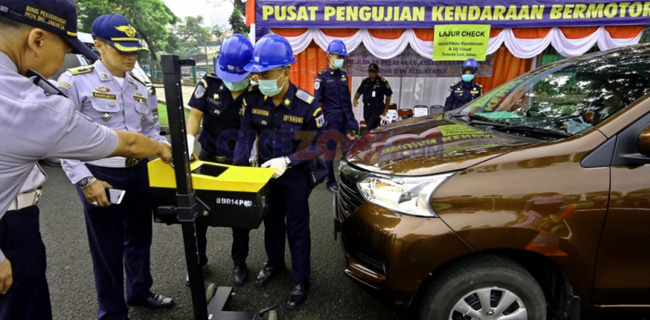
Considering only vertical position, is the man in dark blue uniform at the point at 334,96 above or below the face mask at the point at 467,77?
below

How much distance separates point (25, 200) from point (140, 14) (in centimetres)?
3030

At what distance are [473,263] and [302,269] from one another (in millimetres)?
1165

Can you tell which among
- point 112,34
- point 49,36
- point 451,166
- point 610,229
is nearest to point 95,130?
point 49,36

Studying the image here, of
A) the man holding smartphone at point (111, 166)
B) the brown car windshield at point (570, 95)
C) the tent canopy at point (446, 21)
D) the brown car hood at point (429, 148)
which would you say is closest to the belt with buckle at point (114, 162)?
the man holding smartphone at point (111, 166)

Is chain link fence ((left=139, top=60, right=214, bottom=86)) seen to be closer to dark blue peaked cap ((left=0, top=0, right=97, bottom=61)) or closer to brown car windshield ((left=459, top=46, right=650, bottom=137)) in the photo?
brown car windshield ((left=459, top=46, right=650, bottom=137))

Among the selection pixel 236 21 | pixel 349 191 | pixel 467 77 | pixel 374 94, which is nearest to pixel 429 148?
pixel 349 191

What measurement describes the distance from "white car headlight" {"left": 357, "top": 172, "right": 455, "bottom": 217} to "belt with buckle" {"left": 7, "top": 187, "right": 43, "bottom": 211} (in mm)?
1484

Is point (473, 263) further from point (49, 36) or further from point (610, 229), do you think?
point (49, 36)

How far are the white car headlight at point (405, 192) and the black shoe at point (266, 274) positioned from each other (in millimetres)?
1252

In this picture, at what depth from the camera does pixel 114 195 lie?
1.81m

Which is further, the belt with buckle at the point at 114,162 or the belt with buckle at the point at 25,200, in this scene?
the belt with buckle at the point at 114,162

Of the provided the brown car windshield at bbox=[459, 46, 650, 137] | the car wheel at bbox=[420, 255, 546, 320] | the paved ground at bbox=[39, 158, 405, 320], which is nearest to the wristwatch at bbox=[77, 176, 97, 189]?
the paved ground at bbox=[39, 158, 405, 320]

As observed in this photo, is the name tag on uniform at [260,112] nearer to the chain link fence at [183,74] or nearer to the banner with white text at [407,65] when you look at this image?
the banner with white text at [407,65]

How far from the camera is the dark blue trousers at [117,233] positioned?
1939mm
